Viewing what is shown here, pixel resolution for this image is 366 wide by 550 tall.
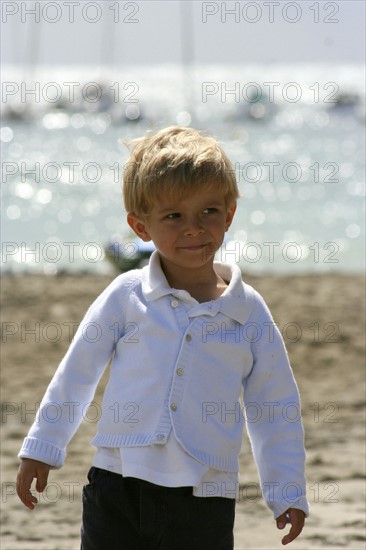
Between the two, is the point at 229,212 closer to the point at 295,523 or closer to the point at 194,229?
the point at 194,229

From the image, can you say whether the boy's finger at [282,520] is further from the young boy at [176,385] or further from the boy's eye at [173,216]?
the boy's eye at [173,216]

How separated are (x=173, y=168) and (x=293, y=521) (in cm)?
96

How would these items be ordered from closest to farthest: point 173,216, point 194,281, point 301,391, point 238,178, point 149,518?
point 149,518 < point 173,216 < point 194,281 < point 301,391 < point 238,178

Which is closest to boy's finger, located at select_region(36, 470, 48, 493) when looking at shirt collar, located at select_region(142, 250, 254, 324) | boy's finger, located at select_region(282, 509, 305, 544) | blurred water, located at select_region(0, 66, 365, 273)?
shirt collar, located at select_region(142, 250, 254, 324)

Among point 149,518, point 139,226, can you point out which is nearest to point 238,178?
point 139,226

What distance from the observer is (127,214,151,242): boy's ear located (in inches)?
129

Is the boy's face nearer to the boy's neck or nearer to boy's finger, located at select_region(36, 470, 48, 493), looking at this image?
the boy's neck

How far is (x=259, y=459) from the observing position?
3.30 metres

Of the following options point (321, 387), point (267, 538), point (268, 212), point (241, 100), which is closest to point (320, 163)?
point (268, 212)

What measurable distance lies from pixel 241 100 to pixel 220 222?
74.6 metres

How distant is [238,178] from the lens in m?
36.9

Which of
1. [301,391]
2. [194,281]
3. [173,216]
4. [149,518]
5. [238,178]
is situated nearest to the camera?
[149,518]

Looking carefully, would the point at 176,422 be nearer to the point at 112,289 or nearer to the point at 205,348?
the point at 205,348

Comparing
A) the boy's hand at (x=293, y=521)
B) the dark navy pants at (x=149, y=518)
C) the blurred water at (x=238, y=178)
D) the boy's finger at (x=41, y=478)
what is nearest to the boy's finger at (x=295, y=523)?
the boy's hand at (x=293, y=521)
